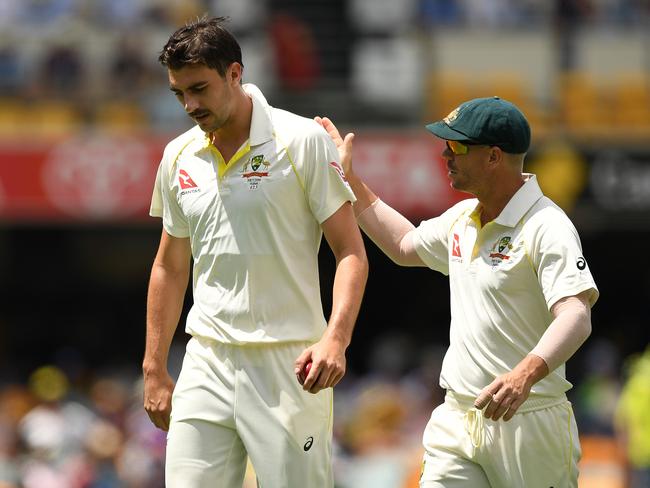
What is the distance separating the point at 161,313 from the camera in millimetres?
4637

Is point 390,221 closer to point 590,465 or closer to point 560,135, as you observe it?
point 590,465

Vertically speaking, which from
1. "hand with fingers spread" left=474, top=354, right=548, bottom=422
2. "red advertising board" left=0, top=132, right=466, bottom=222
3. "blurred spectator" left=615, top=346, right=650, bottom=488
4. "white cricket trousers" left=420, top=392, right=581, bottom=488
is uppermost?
"hand with fingers spread" left=474, top=354, right=548, bottom=422

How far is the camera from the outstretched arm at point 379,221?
491cm

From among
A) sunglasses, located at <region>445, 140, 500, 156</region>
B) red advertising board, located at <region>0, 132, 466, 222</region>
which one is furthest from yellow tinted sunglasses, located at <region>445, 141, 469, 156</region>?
red advertising board, located at <region>0, 132, 466, 222</region>

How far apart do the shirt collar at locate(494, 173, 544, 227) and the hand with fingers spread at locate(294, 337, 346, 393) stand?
2.37 feet

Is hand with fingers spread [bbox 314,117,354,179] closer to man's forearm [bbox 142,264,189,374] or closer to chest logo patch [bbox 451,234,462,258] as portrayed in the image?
chest logo patch [bbox 451,234,462,258]

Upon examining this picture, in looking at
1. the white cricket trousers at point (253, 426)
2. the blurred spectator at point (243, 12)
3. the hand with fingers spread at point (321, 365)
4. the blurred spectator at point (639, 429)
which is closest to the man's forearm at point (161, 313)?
the white cricket trousers at point (253, 426)

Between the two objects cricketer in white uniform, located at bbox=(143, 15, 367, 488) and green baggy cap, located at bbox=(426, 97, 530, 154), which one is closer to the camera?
cricketer in white uniform, located at bbox=(143, 15, 367, 488)

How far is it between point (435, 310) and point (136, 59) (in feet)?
18.8

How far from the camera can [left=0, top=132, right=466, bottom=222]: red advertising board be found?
46.5 ft

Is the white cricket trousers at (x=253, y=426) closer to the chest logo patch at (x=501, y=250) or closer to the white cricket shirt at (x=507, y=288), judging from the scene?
the white cricket shirt at (x=507, y=288)

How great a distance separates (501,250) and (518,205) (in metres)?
0.16

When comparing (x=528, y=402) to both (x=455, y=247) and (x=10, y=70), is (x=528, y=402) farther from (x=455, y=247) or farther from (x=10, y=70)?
(x=10, y=70)

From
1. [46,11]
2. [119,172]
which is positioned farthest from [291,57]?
[46,11]
